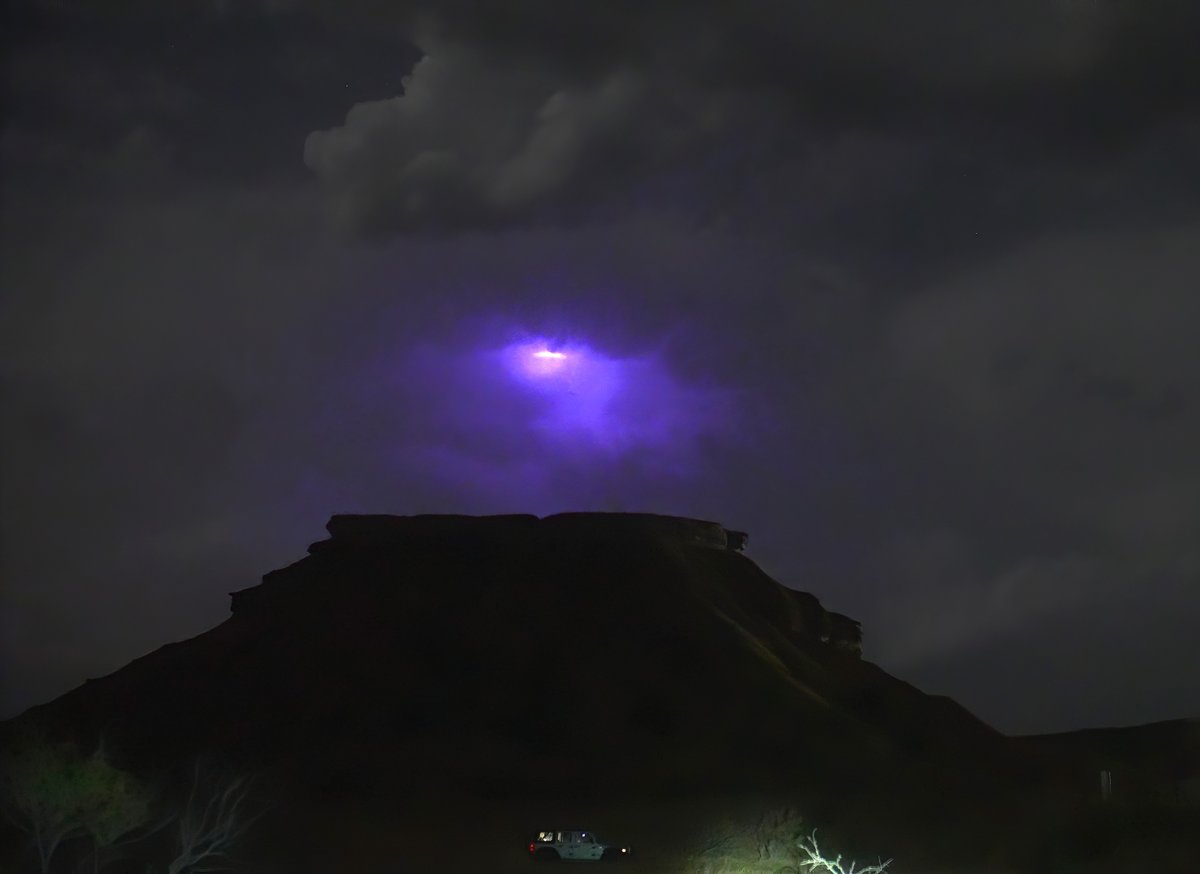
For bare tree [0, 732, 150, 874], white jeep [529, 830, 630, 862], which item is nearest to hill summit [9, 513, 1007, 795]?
white jeep [529, 830, 630, 862]

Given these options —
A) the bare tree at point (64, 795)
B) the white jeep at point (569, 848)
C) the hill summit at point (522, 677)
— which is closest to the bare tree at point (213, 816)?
the bare tree at point (64, 795)

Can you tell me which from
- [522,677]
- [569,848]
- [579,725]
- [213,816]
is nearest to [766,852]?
[569,848]

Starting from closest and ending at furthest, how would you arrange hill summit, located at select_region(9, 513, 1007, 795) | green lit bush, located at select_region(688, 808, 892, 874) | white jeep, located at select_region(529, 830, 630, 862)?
green lit bush, located at select_region(688, 808, 892, 874) < white jeep, located at select_region(529, 830, 630, 862) < hill summit, located at select_region(9, 513, 1007, 795)

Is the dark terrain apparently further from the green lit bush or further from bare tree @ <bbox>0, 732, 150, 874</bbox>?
bare tree @ <bbox>0, 732, 150, 874</bbox>

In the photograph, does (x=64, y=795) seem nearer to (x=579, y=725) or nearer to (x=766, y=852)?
(x=766, y=852)

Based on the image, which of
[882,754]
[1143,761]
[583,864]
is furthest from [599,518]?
[583,864]

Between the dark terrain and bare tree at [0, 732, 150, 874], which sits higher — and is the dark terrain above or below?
above

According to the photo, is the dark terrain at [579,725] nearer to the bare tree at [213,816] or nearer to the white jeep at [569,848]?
the bare tree at [213,816]
